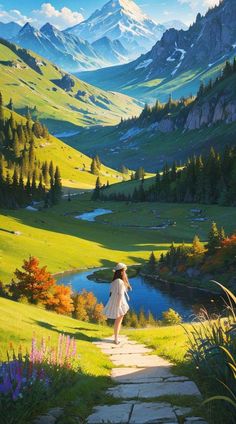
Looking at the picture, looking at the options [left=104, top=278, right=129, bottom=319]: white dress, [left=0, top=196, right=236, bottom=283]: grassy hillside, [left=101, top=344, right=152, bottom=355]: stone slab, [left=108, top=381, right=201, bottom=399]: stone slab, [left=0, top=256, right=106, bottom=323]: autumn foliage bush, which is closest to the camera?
[left=108, top=381, right=201, bottom=399]: stone slab

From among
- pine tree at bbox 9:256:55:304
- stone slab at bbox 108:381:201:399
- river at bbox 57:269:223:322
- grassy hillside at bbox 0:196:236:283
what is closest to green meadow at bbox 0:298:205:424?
stone slab at bbox 108:381:201:399

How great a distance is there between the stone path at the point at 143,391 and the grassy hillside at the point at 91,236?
241 ft

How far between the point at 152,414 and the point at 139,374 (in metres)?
5.53

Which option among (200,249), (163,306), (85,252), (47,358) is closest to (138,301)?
(163,306)

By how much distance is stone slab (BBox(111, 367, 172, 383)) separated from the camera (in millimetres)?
15624

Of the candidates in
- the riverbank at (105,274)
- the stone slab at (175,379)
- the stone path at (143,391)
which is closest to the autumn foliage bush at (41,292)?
the stone path at (143,391)

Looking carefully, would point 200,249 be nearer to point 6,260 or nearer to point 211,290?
point 211,290

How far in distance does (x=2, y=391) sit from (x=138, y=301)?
87125 mm

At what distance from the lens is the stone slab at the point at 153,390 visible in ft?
43.1

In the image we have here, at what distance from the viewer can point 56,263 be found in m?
114

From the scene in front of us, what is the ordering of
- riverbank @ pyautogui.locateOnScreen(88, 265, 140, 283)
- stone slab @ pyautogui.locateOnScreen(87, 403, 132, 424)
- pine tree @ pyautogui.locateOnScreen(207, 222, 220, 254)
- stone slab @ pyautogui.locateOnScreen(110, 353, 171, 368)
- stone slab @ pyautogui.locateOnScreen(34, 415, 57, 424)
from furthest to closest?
pine tree @ pyautogui.locateOnScreen(207, 222, 220, 254), riverbank @ pyautogui.locateOnScreen(88, 265, 140, 283), stone slab @ pyautogui.locateOnScreen(110, 353, 171, 368), stone slab @ pyautogui.locateOnScreen(87, 403, 132, 424), stone slab @ pyautogui.locateOnScreen(34, 415, 57, 424)

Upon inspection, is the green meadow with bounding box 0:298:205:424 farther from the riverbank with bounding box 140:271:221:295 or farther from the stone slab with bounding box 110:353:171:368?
the riverbank with bounding box 140:271:221:295

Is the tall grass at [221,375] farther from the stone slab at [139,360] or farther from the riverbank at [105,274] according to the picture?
the riverbank at [105,274]

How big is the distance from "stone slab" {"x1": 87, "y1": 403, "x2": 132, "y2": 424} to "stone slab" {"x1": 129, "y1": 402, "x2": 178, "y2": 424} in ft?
0.63
